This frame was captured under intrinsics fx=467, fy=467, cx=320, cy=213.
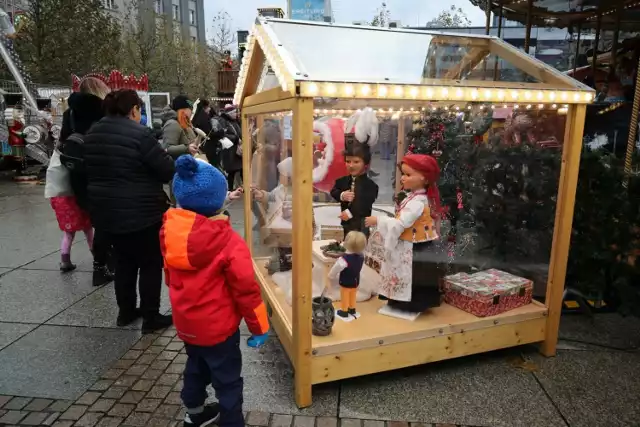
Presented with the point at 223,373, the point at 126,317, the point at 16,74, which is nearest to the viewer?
the point at 223,373

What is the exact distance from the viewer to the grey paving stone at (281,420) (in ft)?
8.90

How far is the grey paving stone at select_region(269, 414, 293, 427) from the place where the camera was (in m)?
2.71

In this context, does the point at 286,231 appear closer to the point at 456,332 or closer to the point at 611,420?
the point at 456,332

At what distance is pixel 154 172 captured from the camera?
360 cm

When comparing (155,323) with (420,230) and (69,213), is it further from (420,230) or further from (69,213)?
(420,230)

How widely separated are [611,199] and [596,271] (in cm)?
63

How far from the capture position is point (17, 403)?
2.90 meters

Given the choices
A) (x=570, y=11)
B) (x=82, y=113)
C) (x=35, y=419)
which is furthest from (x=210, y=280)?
(x=570, y=11)

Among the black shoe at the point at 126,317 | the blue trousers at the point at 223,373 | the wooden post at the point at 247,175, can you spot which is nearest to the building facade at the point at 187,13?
the wooden post at the point at 247,175

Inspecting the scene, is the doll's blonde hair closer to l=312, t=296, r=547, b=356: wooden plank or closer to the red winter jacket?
l=312, t=296, r=547, b=356: wooden plank

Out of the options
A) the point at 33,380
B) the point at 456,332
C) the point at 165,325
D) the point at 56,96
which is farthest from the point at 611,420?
the point at 56,96

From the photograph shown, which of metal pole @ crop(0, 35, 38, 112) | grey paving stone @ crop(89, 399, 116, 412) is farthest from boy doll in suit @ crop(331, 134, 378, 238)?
metal pole @ crop(0, 35, 38, 112)

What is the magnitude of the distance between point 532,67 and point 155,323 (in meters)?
3.52

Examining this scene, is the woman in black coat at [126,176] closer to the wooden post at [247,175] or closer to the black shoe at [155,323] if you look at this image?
the black shoe at [155,323]
